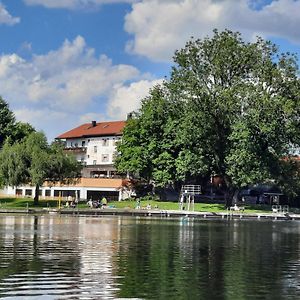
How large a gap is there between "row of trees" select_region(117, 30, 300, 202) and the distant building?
20880mm

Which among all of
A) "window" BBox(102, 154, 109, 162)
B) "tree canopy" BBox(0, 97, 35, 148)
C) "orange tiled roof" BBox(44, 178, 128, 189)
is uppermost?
"tree canopy" BBox(0, 97, 35, 148)

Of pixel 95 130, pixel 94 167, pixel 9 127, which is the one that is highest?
pixel 95 130

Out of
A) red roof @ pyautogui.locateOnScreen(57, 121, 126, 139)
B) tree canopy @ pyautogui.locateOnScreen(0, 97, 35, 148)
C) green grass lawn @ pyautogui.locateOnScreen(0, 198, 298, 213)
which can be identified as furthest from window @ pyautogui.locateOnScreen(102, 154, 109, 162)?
green grass lawn @ pyautogui.locateOnScreen(0, 198, 298, 213)

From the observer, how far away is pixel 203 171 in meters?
92.9

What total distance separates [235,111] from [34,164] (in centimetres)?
2735

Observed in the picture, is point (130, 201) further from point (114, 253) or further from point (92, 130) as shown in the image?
point (114, 253)

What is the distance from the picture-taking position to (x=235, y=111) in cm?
8831

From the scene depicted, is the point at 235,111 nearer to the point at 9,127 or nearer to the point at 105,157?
the point at 9,127

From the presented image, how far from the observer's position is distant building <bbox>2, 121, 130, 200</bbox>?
4493 inches

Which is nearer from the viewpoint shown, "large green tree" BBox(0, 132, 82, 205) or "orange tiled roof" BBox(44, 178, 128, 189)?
"large green tree" BBox(0, 132, 82, 205)

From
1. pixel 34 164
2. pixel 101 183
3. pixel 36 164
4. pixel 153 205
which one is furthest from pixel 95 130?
pixel 36 164

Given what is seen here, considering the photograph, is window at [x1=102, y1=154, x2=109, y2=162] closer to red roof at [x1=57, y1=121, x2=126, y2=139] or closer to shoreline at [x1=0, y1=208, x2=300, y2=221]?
red roof at [x1=57, y1=121, x2=126, y2=139]

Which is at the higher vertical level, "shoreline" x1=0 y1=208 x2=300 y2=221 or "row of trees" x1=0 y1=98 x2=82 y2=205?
"row of trees" x1=0 y1=98 x2=82 y2=205

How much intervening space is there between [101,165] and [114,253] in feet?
339
